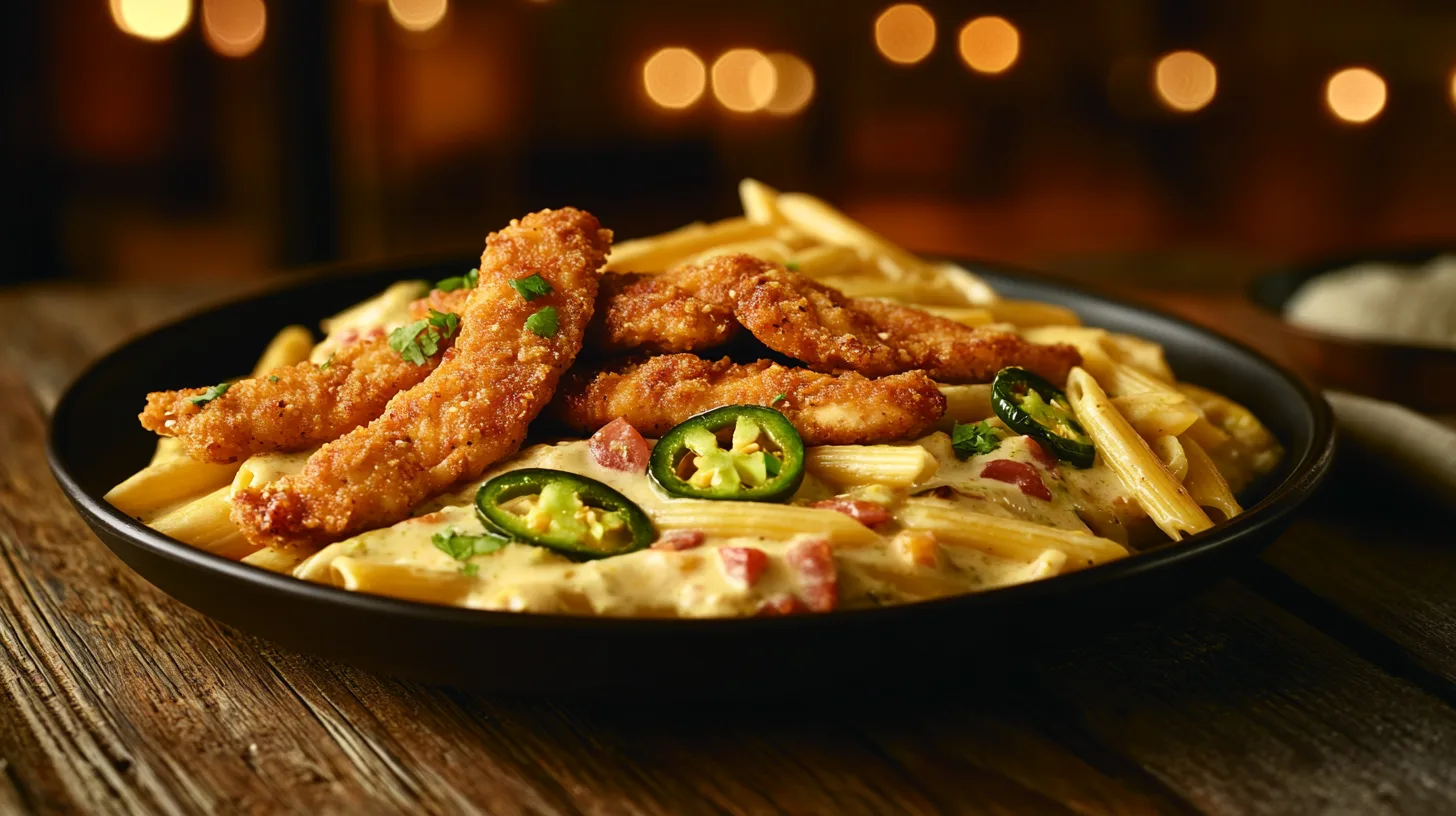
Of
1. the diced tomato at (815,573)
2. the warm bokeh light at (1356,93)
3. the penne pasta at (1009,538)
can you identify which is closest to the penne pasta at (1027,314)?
the penne pasta at (1009,538)

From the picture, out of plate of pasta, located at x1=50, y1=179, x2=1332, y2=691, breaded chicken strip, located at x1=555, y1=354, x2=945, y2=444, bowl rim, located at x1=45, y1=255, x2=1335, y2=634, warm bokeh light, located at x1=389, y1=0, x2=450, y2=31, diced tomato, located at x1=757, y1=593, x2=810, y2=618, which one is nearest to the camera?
bowl rim, located at x1=45, y1=255, x2=1335, y2=634

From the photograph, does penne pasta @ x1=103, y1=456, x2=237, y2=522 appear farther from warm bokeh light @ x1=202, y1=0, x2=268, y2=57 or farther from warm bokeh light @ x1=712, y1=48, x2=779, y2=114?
warm bokeh light @ x1=712, y1=48, x2=779, y2=114

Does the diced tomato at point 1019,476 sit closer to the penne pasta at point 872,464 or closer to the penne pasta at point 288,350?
the penne pasta at point 872,464

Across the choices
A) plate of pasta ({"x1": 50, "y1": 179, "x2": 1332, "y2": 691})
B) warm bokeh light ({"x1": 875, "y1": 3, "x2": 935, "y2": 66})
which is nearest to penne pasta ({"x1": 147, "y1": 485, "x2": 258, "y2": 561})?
plate of pasta ({"x1": 50, "y1": 179, "x2": 1332, "y2": 691})

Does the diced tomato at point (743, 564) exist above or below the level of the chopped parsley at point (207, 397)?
below

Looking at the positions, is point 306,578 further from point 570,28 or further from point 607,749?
point 570,28

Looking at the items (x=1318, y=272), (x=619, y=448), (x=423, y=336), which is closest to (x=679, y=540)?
(x=619, y=448)
